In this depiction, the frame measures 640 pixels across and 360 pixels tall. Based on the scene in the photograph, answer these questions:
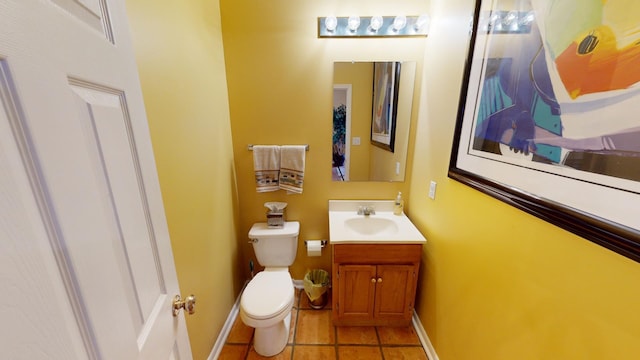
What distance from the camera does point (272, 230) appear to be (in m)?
1.87

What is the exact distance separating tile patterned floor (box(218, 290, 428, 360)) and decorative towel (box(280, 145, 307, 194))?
103 centimetres

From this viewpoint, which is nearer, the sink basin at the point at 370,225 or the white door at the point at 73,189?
the white door at the point at 73,189

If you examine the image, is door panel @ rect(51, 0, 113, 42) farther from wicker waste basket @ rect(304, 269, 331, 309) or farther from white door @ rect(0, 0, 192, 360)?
wicker waste basket @ rect(304, 269, 331, 309)

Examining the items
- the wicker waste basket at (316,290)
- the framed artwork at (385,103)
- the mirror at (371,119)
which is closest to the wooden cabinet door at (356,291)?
the wicker waste basket at (316,290)

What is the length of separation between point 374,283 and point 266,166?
1156mm

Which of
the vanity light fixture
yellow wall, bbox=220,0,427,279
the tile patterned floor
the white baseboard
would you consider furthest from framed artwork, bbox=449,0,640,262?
the tile patterned floor

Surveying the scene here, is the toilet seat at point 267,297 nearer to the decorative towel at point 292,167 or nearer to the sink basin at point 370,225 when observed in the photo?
the sink basin at point 370,225

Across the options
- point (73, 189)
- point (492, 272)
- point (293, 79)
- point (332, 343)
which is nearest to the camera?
point (73, 189)

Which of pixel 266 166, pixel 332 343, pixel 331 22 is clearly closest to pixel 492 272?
pixel 332 343

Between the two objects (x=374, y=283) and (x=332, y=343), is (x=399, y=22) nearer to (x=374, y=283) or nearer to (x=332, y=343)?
(x=374, y=283)

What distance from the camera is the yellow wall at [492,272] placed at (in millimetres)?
650

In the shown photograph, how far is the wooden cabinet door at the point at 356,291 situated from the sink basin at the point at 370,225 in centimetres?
20

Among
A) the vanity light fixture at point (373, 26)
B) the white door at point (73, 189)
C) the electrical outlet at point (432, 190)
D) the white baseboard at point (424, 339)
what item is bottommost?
the white baseboard at point (424, 339)

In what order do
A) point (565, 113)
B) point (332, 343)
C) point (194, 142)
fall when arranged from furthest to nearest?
point (332, 343) → point (194, 142) → point (565, 113)
